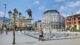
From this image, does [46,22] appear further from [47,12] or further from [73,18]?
[73,18]

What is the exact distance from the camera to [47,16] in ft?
435

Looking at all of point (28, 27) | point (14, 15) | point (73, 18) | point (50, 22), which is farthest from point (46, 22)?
point (14, 15)

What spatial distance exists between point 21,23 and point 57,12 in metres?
39.5

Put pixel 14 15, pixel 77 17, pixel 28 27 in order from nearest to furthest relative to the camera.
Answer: pixel 14 15
pixel 77 17
pixel 28 27

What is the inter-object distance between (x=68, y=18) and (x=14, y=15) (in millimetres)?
98686

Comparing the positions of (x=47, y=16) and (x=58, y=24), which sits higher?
(x=47, y=16)

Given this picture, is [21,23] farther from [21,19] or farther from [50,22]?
[50,22]

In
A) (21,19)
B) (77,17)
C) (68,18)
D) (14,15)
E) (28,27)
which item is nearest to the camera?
(14,15)

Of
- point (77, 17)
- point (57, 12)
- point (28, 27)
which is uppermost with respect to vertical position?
point (57, 12)

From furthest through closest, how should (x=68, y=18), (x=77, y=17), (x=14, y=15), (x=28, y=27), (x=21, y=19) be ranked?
(x=21, y=19)
(x=28, y=27)
(x=68, y=18)
(x=77, y=17)
(x=14, y=15)

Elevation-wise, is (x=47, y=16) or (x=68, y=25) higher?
(x=47, y=16)

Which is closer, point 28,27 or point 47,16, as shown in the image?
point 28,27

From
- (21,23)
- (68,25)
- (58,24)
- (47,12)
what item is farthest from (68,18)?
(21,23)

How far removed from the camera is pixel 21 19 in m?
128
